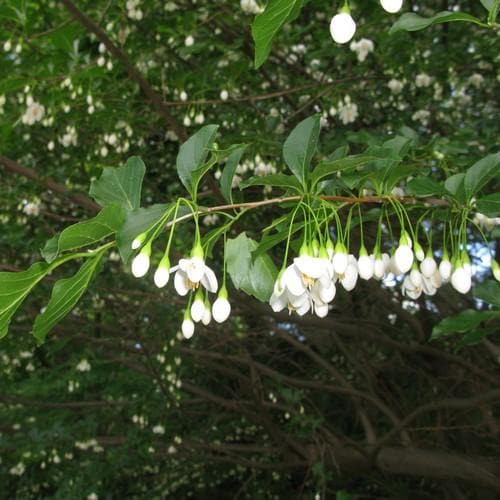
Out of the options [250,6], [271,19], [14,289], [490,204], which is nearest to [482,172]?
[490,204]

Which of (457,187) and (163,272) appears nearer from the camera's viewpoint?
(163,272)

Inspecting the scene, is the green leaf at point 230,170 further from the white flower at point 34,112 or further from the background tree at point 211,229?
the white flower at point 34,112

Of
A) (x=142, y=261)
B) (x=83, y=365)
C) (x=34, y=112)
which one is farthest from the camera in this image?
(x=83, y=365)

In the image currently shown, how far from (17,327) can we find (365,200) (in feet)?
11.2

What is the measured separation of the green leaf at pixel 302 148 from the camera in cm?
120

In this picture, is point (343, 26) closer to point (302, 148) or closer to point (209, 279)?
point (302, 148)

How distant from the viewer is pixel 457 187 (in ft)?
4.31

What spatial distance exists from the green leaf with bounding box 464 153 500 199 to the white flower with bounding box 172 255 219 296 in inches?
23.4

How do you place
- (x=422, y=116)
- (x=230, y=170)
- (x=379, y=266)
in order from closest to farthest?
(x=230, y=170) < (x=379, y=266) < (x=422, y=116)

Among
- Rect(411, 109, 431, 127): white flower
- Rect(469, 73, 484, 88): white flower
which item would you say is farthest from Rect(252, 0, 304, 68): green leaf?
Rect(469, 73, 484, 88): white flower

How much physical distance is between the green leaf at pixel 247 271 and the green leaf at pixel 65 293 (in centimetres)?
28

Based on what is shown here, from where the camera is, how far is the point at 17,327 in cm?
409

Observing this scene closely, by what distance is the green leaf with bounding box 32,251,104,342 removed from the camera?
3.68 ft

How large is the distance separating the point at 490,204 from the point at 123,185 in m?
0.79
